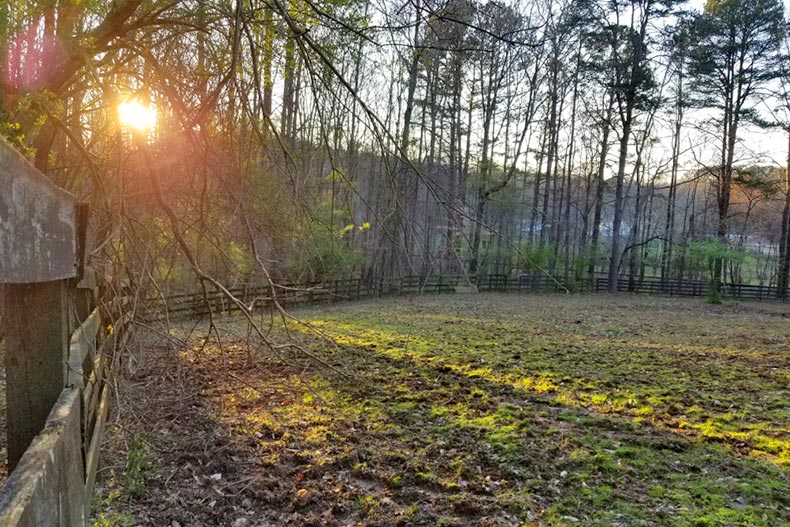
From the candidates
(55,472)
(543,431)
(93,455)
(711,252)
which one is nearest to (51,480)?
(55,472)

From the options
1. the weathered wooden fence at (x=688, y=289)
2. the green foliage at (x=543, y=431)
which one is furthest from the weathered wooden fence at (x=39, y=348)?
the weathered wooden fence at (x=688, y=289)

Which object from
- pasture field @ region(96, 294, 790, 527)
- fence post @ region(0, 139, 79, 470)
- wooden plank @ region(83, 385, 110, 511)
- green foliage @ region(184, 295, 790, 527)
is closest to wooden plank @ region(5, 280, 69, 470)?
fence post @ region(0, 139, 79, 470)

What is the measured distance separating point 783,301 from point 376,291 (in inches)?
764

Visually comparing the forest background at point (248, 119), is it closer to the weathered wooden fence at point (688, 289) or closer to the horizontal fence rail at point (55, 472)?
the horizontal fence rail at point (55, 472)

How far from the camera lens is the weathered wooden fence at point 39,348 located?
111cm

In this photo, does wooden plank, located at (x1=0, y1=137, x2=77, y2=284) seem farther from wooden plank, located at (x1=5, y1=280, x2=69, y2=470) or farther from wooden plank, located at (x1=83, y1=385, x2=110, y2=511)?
wooden plank, located at (x1=83, y1=385, x2=110, y2=511)

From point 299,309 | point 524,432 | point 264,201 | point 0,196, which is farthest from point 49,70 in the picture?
point 299,309

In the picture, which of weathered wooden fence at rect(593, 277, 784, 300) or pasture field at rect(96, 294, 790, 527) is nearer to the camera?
pasture field at rect(96, 294, 790, 527)

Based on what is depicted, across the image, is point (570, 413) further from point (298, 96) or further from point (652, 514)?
point (298, 96)

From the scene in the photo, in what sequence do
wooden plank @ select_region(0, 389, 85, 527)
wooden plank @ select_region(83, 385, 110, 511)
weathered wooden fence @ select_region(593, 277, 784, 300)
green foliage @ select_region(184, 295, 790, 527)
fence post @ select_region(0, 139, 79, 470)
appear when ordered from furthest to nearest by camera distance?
weathered wooden fence @ select_region(593, 277, 784, 300), green foliage @ select_region(184, 295, 790, 527), wooden plank @ select_region(83, 385, 110, 511), fence post @ select_region(0, 139, 79, 470), wooden plank @ select_region(0, 389, 85, 527)

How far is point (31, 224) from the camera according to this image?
122 cm

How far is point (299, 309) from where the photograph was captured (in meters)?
17.2

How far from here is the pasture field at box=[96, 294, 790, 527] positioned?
3.38 meters

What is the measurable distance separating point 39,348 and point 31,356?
42 millimetres
